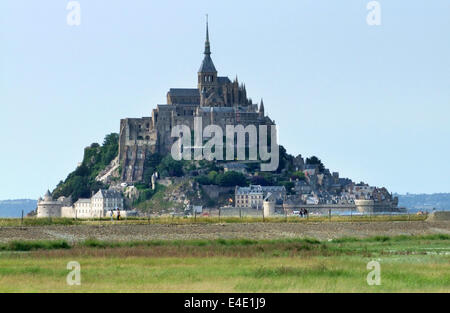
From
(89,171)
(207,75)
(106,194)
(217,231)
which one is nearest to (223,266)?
(217,231)

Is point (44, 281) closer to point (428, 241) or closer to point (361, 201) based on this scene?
point (428, 241)

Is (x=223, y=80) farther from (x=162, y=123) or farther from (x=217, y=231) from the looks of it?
(x=217, y=231)

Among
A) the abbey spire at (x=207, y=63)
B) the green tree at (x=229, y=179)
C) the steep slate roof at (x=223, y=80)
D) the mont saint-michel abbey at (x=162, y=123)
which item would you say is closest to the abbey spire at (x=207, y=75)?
the abbey spire at (x=207, y=63)

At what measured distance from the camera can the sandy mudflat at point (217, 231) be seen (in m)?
53.1

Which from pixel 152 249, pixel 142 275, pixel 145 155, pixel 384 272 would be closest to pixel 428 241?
pixel 152 249

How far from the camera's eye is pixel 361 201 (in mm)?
151375

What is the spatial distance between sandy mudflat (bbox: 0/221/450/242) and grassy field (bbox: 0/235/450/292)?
505 centimetres

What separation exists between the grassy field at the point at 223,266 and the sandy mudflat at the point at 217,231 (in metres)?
5.05

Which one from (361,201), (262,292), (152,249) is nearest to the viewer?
(262,292)

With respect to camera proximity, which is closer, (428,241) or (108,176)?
(428,241)

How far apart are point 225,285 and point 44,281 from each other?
5.26m

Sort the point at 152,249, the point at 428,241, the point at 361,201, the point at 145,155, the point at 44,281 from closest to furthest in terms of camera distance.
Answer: the point at 44,281
the point at 152,249
the point at 428,241
the point at 361,201
the point at 145,155

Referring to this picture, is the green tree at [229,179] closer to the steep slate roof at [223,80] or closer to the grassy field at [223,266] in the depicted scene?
the steep slate roof at [223,80]

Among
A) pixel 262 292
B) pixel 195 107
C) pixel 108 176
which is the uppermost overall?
pixel 195 107
